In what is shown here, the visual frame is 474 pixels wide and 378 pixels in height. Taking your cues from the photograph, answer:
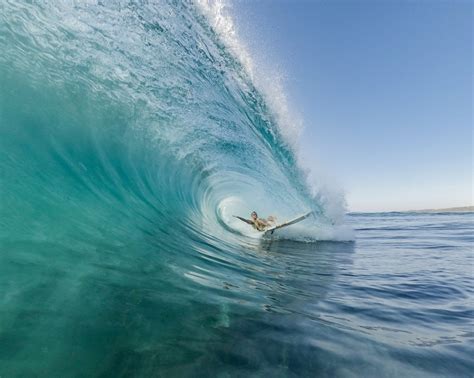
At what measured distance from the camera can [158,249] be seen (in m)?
4.80

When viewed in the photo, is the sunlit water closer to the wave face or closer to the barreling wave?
the wave face

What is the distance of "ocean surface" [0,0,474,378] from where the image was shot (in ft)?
6.92

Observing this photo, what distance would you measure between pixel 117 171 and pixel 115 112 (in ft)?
5.34

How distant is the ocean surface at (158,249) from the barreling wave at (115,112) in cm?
3

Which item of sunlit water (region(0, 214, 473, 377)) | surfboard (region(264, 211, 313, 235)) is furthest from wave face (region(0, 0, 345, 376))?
surfboard (region(264, 211, 313, 235))

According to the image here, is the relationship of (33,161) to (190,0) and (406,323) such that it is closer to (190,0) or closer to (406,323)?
(190,0)

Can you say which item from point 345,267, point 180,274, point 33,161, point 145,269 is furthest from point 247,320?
point 33,161

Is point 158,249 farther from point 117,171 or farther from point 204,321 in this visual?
point 117,171

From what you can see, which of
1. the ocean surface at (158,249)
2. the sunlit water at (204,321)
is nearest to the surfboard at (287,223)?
the ocean surface at (158,249)

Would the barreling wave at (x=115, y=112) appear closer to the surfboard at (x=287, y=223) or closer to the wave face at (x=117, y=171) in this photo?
the wave face at (x=117, y=171)

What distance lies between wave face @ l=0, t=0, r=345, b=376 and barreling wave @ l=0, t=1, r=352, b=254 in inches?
1.2

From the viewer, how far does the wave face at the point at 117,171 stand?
2.33m

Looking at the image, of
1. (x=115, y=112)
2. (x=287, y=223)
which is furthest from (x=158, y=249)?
(x=287, y=223)

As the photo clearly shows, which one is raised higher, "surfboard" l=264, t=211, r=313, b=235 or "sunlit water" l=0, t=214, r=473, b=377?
"surfboard" l=264, t=211, r=313, b=235
